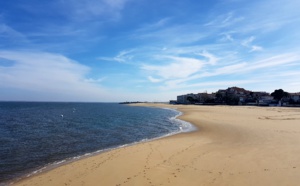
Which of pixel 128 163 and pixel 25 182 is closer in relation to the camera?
pixel 25 182

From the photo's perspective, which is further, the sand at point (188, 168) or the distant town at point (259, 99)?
the distant town at point (259, 99)

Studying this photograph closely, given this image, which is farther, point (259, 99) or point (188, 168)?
point (259, 99)

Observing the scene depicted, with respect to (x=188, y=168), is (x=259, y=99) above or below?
above

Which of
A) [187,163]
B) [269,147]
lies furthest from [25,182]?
[269,147]

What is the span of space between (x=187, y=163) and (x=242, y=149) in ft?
16.3

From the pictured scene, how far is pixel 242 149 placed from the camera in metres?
15.8

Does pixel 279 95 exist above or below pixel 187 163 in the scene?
above

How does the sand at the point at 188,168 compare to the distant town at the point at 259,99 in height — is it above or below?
below

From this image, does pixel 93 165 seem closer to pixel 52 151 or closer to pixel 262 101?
pixel 52 151

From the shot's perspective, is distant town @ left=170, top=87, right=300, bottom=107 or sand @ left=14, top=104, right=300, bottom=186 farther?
distant town @ left=170, top=87, right=300, bottom=107

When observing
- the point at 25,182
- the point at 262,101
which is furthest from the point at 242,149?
the point at 262,101

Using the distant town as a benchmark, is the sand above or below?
below

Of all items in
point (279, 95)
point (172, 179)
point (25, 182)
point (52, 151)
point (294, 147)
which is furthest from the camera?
point (279, 95)

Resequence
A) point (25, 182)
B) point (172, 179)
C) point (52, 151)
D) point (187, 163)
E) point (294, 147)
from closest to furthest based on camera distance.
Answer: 1. point (172, 179)
2. point (25, 182)
3. point (187, 163)
4. point (294, 147)
5. point (52, 151)
